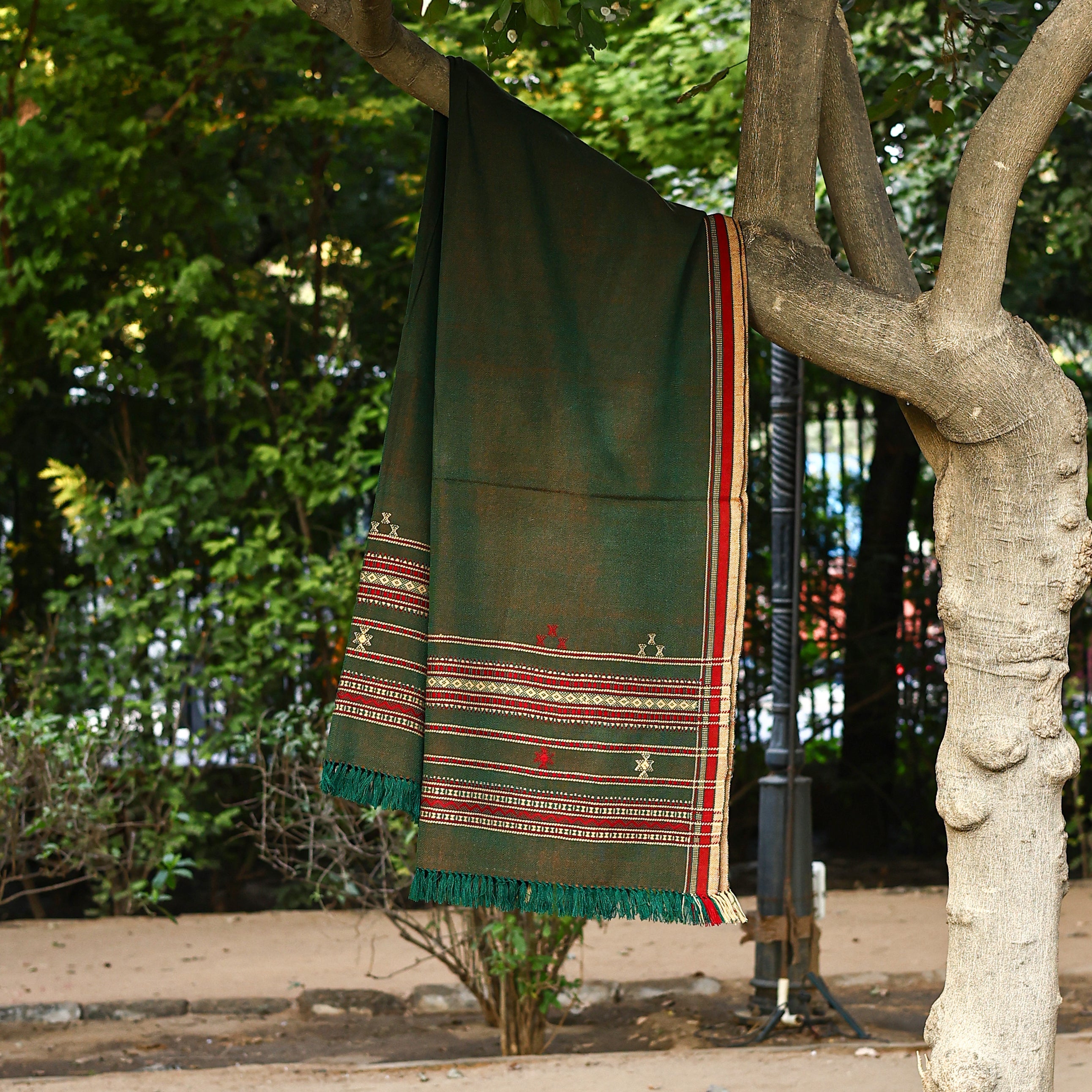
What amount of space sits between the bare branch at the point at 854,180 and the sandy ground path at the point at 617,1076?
8.58 ft

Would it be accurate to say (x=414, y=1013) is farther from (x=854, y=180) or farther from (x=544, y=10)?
(x=544, y=10)

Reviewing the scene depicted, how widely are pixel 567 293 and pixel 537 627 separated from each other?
27.3 inches

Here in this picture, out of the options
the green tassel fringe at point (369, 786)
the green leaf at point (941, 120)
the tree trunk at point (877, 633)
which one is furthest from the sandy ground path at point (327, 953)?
the green leaf at point (941, 120)

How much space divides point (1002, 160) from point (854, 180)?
42cm

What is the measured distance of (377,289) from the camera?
8.15 m

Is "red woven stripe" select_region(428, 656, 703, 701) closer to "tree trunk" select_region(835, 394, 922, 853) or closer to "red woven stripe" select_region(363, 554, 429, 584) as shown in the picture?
"red woven stripe" select_region(363, 554, 429, 584)

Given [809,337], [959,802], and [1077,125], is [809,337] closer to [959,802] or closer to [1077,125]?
[959,802]

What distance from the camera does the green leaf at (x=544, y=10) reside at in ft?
8.00

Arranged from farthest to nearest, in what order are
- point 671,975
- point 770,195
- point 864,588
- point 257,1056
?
point 864,588 → point 671,975 → point 257,1056 → point 770,195

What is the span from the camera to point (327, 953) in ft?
22.1

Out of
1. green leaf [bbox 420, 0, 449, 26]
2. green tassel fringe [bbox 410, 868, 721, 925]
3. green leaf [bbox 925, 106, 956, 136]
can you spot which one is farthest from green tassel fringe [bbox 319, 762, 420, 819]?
green leaf [bbox 925, 106, 956, 136]

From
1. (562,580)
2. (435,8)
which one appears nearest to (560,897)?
(562,580)

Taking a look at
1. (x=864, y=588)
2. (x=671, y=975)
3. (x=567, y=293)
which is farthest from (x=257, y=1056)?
(x=864, y=588)

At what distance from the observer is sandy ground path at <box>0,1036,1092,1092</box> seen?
411 cm
